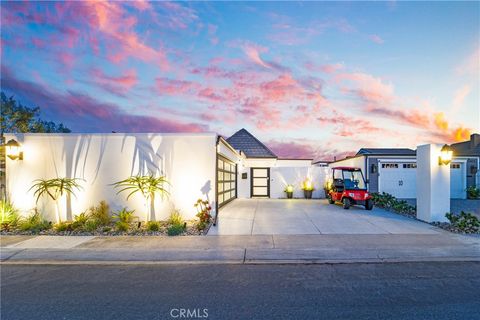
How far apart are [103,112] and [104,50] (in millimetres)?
6004

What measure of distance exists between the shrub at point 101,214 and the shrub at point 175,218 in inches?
80.6

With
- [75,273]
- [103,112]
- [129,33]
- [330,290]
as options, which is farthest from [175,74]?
[330,290]

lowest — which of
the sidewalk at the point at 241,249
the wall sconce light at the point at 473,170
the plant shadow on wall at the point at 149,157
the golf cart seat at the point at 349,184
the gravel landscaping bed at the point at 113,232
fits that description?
the gravel landscaping bed at the point at 113,232

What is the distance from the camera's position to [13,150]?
950cm

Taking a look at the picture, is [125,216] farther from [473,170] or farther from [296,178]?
[473,170]

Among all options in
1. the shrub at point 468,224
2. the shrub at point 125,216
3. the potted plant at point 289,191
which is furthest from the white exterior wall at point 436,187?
the shrub at point 125,216

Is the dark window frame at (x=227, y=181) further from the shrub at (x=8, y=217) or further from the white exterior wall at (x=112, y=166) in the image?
the shrub at (x=8, y=217)

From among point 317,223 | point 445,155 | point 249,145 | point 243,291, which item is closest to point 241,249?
point 243,291

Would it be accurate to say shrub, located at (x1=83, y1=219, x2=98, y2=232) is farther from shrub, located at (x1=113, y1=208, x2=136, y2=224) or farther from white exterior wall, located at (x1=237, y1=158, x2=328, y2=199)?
white exterior wall, located at (x1=237, y1=158, x2=328, y2=199)

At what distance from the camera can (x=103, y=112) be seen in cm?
1678

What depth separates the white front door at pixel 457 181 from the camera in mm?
17047

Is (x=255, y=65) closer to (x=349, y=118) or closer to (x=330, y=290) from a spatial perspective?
(x=349, y=118)

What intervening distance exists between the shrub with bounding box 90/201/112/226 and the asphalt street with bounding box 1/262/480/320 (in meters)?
3.38

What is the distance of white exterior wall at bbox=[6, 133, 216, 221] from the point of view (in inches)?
Answer: 380
